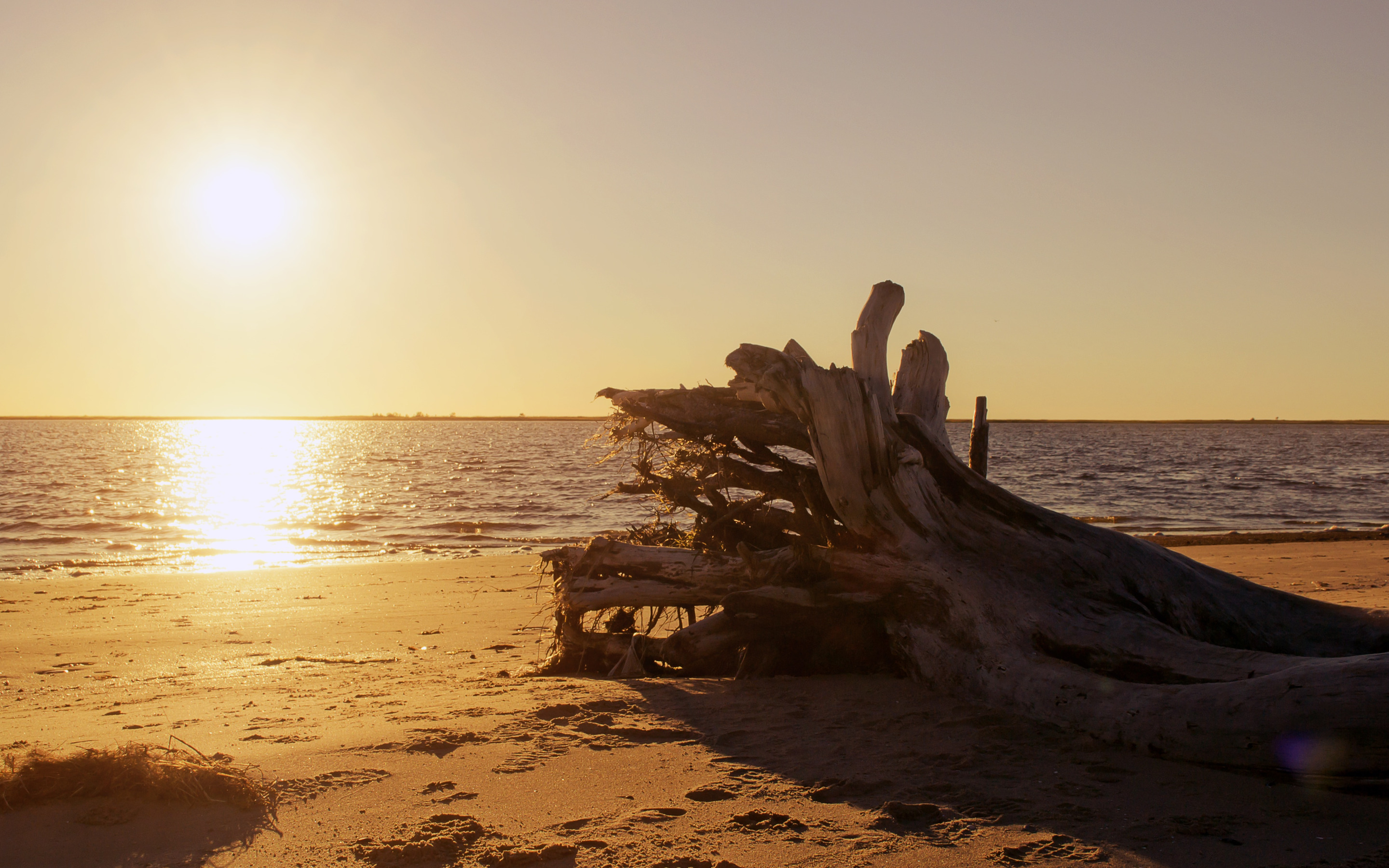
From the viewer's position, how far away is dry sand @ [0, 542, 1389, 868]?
11.5ft

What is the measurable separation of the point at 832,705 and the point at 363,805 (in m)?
2.72

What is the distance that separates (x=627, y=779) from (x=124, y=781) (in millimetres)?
2185

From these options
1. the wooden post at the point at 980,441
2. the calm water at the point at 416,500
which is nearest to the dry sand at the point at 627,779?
the wooden post at the point at 980,441

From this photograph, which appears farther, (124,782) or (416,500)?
(416,500)

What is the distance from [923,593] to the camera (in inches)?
228

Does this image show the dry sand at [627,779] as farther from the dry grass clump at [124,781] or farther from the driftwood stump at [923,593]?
the driftwood stump at [923,593]

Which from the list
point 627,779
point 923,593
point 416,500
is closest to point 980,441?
point 923,593

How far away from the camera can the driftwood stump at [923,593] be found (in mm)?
4258

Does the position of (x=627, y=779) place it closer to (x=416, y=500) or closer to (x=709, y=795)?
(x=709, y=795)

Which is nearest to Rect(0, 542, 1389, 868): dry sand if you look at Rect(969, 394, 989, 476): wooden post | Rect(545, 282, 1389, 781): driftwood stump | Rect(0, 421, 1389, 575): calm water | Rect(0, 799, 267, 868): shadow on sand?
Rect(0, 799, 267, 868): shadow on sand

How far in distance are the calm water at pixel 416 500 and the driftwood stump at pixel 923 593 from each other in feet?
31.1

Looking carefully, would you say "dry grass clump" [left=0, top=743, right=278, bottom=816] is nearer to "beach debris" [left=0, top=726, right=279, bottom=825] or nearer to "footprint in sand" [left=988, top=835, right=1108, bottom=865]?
"beach debris" [left=0, top=726, right=279, bottom=825]

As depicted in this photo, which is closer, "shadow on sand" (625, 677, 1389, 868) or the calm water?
"shadow on sand" (625, 677, 1389, 868)

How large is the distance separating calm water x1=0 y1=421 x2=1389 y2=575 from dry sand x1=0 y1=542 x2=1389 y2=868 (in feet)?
35.1
